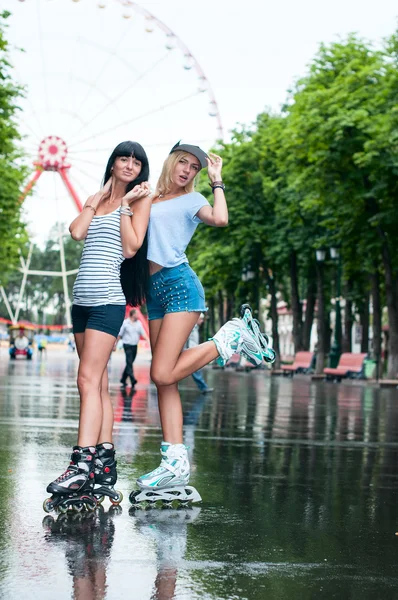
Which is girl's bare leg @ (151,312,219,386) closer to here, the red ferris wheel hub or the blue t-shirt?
the blue t-shirt

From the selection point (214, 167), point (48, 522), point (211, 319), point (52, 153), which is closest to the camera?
point (48, 522)

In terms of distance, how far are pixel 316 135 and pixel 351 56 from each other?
345 cm

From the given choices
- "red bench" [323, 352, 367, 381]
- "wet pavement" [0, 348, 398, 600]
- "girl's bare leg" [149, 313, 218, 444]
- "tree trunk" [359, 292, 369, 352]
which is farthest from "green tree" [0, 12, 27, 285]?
"girl's bare leg" [149, 313, 218, 444]

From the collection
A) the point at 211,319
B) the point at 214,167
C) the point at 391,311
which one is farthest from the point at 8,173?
the point at 211,319

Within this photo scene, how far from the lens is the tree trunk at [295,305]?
4381 centimetres

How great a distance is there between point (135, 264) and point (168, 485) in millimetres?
1181

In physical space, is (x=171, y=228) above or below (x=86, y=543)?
above

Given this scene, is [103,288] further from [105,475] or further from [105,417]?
→ [105,475]

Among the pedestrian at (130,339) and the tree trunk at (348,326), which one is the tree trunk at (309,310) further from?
the pedestrian at (130,339)

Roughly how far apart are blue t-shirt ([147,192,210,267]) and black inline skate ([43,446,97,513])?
3.70 feet

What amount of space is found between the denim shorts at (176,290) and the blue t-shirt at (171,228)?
0.19 feet

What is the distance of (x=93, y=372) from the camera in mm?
5559

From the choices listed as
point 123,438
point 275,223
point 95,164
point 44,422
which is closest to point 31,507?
point 123,438

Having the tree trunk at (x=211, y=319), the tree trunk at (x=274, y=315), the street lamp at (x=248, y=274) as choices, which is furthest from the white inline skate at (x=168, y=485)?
the tree trunk at (x=211, y=319)
